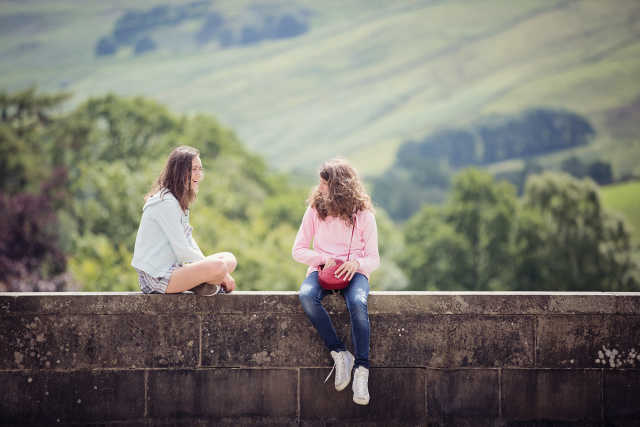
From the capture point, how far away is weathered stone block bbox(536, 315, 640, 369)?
18.3 feet

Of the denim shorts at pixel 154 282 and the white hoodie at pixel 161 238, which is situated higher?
the white hoodie at pixel 161 238

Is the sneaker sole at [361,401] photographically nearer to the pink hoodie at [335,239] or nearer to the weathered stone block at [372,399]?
the weathered stone block at [372,399]

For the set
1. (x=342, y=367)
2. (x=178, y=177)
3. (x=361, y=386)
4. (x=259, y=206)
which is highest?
(x=259, y=206)

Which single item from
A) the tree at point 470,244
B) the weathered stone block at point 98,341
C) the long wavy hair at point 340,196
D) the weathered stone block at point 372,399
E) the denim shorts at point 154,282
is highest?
the tree at point 470,244

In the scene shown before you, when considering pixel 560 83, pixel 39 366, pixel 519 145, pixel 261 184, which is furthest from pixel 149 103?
pixel 560 83

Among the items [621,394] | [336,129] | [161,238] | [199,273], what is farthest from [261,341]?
[336,129]

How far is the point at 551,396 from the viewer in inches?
219

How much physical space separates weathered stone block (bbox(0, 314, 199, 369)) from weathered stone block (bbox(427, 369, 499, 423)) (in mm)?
1913

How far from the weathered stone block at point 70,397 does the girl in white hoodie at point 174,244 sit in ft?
2.54

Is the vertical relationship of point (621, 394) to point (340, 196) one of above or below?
below

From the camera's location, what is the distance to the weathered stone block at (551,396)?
5.55 m

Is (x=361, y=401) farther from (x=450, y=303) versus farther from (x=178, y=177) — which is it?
(x=178, y=177)

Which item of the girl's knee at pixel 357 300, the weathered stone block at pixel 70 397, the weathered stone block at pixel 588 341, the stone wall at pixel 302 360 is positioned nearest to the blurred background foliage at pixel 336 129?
the weathered stone block at pixel 70 397

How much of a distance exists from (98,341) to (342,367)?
1917 mm
